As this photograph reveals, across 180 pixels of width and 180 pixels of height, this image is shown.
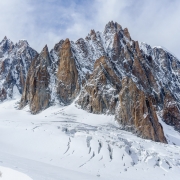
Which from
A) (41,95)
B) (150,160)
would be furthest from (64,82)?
(150,160)

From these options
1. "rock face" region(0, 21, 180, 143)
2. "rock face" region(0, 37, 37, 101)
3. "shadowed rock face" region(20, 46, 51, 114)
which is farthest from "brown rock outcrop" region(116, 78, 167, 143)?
"rock face" region(0, 37, 37, 101)

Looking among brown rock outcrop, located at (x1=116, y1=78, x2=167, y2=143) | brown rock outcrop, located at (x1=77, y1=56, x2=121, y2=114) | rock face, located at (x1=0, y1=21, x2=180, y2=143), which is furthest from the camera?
brown rock outcrop, located at (x1=77, y1=56, x2=121, y2=114)

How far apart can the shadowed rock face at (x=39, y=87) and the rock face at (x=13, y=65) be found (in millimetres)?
26169

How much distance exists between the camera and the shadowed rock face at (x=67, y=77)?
86375mm

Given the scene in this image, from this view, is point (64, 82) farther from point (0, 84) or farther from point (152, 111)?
point (0, 84)

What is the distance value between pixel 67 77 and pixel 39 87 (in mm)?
11319

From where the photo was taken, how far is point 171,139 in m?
75.3

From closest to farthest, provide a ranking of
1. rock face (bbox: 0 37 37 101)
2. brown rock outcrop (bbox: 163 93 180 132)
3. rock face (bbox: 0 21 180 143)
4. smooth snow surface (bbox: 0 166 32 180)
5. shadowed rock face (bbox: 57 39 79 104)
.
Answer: smooth snow surface (bbox: 0 166 32 180) < rock face (bbox: 0 21 180 143) < shadowed rock face (bbox: 57 39 79 104) < brown rock outcrop (bbox: 163 93 180 132) < rock face (bbox: 0 37 37 101)

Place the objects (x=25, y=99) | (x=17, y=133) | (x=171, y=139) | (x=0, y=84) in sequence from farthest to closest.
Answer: (x=0, y=84), (x=25, y=99), (x=171, y=139), (x=17, y=133)

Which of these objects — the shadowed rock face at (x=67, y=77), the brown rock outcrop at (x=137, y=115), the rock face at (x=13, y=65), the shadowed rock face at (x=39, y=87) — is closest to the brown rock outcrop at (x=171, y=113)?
the brown rock outcrop at (x=137, y=115)

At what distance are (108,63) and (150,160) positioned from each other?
177 feet

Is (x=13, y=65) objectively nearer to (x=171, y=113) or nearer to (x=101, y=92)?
(x=101, y=92)

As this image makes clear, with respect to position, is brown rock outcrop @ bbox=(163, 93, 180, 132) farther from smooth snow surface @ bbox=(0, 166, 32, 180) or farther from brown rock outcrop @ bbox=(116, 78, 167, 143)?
smooth snow surface @ bbox=(0, 166, 32, 180)

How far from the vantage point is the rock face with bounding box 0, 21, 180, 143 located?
68.8m
